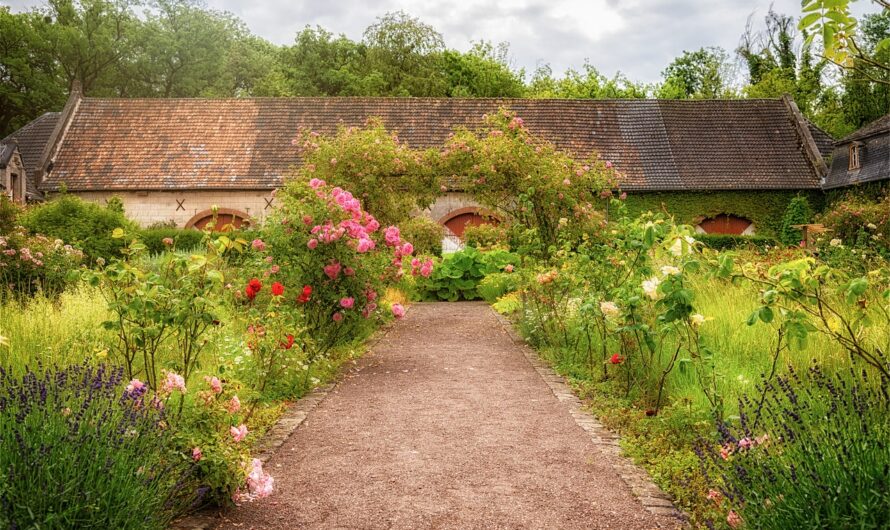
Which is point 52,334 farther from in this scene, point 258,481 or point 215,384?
point 258,481

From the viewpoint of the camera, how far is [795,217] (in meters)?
24.6

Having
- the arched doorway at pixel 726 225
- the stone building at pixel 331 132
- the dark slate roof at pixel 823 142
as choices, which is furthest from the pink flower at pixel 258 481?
the dark slate roof at pixel 823 142

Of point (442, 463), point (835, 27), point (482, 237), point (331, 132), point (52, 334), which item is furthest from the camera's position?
point (331, 132)

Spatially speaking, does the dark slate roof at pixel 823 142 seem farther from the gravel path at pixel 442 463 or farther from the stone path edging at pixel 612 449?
the gravel path at pixel 442 463

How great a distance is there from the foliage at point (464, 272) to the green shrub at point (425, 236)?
327cm

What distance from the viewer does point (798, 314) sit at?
427 centimetres

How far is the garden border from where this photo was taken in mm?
4121

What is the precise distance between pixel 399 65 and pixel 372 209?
89.4 ft

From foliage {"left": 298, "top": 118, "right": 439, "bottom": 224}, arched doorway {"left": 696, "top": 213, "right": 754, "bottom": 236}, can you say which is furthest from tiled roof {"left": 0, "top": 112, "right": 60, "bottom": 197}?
arched doorway {"left": 696, "top": 213, "right": 754, "bottom": 236}

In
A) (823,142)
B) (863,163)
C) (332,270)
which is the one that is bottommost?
(332,270)

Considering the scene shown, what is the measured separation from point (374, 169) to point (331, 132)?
1266 centimetres

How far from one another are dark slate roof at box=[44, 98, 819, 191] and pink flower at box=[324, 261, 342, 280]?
1655 cm

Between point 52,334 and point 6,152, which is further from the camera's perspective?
point 6,152

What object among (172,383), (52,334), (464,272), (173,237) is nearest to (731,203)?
(464,272)
